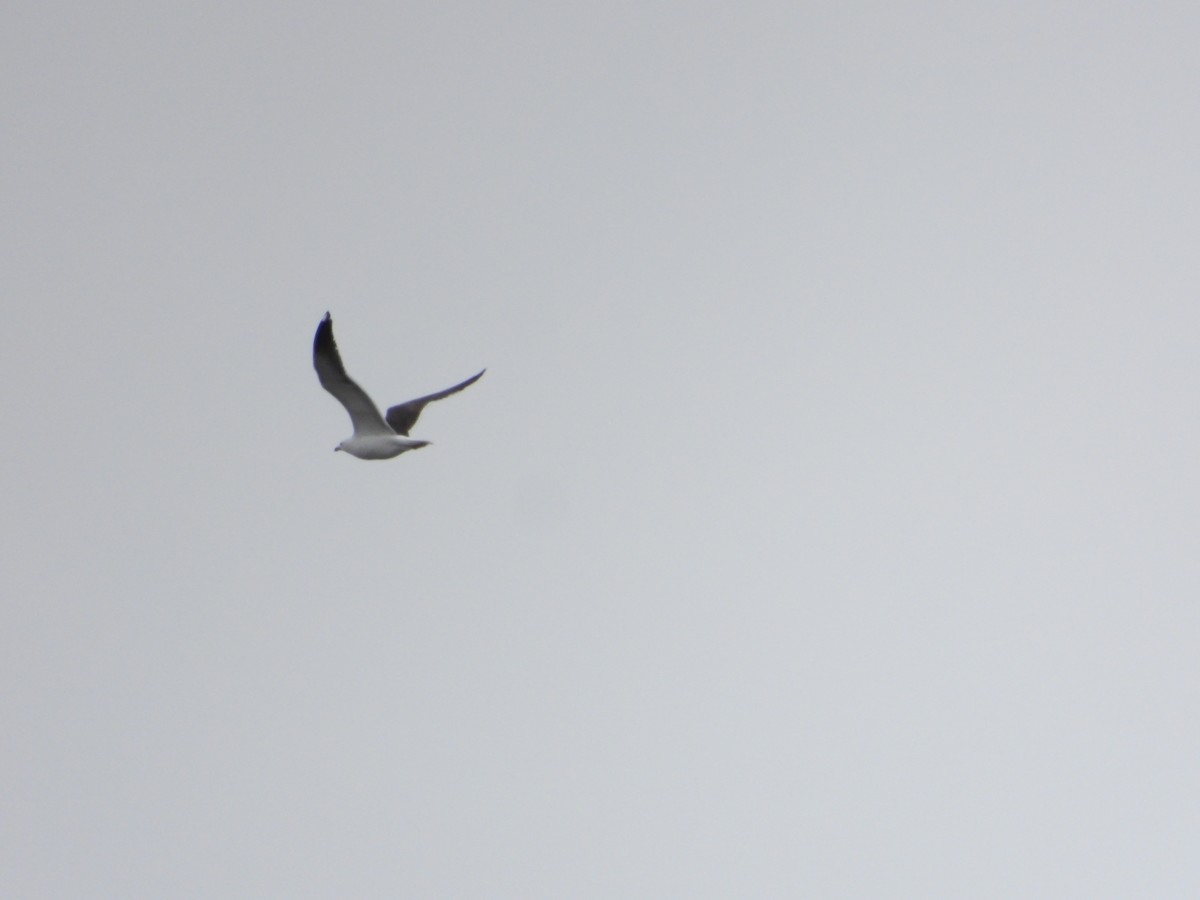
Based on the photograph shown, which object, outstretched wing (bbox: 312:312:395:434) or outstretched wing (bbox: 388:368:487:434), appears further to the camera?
outstretched wing (bbox: 388:368:487:434)

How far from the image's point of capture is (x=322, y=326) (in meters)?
24.6

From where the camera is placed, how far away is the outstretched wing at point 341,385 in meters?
24.8

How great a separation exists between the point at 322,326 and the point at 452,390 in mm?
1928

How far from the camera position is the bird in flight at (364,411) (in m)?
24.9

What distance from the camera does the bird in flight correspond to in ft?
81.8

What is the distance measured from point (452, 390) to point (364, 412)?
4.46ft

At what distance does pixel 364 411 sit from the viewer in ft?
84.1

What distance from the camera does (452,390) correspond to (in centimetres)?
2516

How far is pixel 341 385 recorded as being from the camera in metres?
25.4

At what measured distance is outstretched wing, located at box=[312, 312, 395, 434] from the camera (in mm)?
24844

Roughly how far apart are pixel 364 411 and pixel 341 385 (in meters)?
0.52

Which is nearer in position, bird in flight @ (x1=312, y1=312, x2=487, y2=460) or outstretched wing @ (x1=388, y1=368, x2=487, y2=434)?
bird in flight @ (x1=312, y1=312, x2=487, y2=460)

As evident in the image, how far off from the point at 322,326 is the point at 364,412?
1.55 metres

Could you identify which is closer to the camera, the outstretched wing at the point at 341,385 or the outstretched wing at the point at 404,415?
the outstretched wing at the point at 341,385
